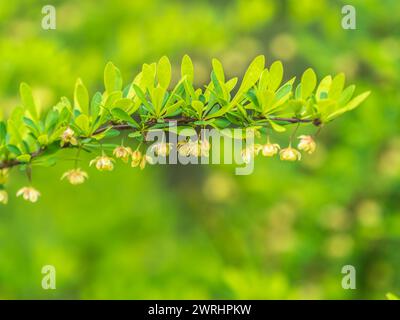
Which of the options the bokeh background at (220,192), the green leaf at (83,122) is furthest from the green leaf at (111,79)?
the bokeh background at (220,192)

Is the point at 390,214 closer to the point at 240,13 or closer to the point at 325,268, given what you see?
the point at 325,268

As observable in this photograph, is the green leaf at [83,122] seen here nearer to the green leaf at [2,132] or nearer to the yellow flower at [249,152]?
the green leaf at [2,132]

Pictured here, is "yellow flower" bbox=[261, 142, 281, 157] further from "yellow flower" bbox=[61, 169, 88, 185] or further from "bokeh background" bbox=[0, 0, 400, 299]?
"bokeh background" bbox=[0, 0, 400, 299]

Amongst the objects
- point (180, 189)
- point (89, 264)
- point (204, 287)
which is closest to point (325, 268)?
point (204, 287)

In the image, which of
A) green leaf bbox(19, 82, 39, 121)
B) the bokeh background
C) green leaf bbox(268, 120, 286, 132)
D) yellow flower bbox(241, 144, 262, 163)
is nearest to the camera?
green leaf bbox(268, 120, 286, 132)

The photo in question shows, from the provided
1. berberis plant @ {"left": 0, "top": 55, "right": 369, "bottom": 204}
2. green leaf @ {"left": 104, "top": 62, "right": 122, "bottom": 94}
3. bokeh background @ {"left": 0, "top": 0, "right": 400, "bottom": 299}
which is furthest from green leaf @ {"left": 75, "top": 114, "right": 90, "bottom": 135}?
bokeh background @ {"left": 0, "top": 0, "right": 400, "bottom": 299}
